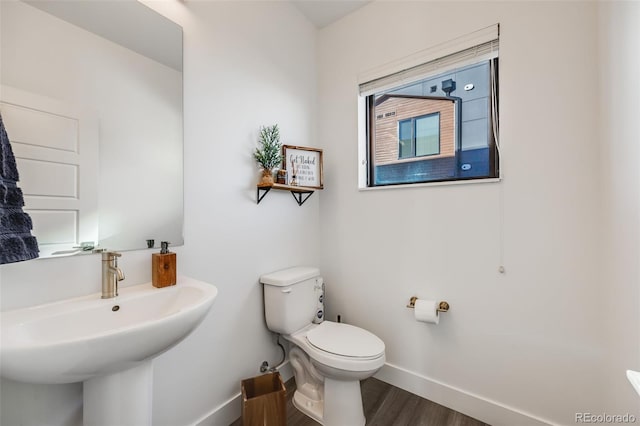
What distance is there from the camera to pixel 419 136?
6.07ft

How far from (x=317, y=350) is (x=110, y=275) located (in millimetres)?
1007

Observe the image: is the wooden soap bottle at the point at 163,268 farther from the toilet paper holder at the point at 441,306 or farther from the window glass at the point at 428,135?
the window glass at the point at 428,135

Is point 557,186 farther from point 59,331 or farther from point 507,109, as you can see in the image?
point 59,331

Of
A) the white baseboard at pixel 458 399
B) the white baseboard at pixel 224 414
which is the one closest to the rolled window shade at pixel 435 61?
the white baseboard at pixel 458 399

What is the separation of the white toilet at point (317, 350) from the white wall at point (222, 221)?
15cm

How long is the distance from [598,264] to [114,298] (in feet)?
6.64

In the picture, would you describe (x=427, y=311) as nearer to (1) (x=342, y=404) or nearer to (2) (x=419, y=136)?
(1) (x=342, y=404)

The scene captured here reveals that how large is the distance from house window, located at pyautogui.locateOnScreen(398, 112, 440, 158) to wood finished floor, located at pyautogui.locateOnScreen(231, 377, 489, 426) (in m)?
1.56

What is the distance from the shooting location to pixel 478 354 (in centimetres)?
A: 151

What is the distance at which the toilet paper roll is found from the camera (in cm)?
154

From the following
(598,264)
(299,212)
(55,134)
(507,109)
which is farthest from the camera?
(299,212)

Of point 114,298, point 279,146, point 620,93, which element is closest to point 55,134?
point 114,298

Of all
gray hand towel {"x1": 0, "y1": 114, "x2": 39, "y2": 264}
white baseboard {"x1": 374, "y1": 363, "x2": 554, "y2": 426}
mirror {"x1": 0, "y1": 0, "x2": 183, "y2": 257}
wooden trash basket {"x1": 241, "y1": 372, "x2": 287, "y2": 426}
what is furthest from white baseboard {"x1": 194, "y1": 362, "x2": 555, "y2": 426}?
gray hand towel {"x1": 0, "y1": 114, "x2": 39, "y2": 264}

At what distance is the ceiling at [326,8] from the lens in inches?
74.8
